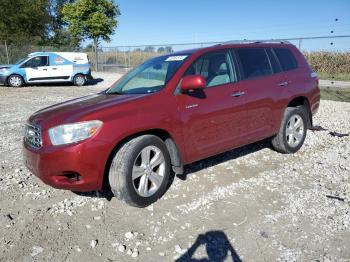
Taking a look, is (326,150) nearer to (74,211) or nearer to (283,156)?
(283,156)

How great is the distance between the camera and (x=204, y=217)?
12.8ft

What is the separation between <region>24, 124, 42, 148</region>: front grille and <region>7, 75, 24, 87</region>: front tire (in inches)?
612

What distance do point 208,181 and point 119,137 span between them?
1.60 metres

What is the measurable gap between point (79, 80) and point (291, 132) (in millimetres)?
15115

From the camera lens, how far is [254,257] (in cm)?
319

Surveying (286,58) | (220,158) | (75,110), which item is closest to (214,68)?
(220,158)

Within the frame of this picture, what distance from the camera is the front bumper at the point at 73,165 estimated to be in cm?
366

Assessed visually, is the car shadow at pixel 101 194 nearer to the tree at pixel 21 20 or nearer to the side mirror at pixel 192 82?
the side mirror at pixel 192 82

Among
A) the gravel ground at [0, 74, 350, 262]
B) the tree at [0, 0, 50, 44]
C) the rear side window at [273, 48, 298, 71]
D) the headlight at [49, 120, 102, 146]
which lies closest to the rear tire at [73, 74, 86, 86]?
the gravel ground at [0, 74, 350, 262]

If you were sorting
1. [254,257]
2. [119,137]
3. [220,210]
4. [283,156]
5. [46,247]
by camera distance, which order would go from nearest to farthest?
1. [254,257]
2. [46,247]
3. [119,137]
4. [220,210]
5. [283,156]

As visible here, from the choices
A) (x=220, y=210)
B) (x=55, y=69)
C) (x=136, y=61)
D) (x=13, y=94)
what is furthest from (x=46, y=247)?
(x=136, y=61)

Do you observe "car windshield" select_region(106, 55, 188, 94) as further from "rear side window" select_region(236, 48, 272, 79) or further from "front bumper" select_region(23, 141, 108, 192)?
"front bumper" select_region(23, 141, 108, 192)

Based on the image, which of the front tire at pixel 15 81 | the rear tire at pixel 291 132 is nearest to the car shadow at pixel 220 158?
the rear tire at pixel 291 132

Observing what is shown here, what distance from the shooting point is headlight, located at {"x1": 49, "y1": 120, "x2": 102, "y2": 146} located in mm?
3707
